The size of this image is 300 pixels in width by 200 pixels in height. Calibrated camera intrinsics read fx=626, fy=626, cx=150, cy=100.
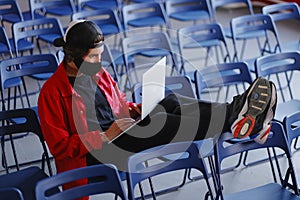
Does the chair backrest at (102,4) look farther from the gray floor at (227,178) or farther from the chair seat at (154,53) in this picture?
the gray floor at (227,178)

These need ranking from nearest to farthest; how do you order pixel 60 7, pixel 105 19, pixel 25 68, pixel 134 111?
pixel 134 111 < pixel 25 68 < pixel 105 19 < pixel 60 7

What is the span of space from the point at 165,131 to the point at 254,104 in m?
0.59

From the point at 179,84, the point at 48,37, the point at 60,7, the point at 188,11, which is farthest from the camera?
the point at 60,7

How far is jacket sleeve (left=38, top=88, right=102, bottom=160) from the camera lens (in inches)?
149

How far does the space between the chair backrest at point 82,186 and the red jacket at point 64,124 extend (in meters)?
0.37

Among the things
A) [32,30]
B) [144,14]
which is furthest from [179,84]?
[144,14]

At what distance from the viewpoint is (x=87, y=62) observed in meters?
3.88

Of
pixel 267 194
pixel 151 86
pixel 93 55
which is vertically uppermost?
pixel 93 55

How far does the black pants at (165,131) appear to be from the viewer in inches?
154

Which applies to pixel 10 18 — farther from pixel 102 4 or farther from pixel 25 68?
pixel 25 68

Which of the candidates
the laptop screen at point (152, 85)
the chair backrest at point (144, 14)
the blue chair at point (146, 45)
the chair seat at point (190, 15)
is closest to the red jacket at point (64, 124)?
the laptop screen at point (152, 85)

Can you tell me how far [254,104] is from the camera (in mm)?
3773

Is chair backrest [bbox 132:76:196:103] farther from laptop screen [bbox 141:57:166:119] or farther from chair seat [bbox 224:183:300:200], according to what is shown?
chair seat [bbox 224:183:300:200]

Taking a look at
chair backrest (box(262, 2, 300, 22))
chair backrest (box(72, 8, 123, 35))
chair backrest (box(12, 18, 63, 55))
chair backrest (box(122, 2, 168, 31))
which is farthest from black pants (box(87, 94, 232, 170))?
chair backrest (box(262, 2, 300, 22))
